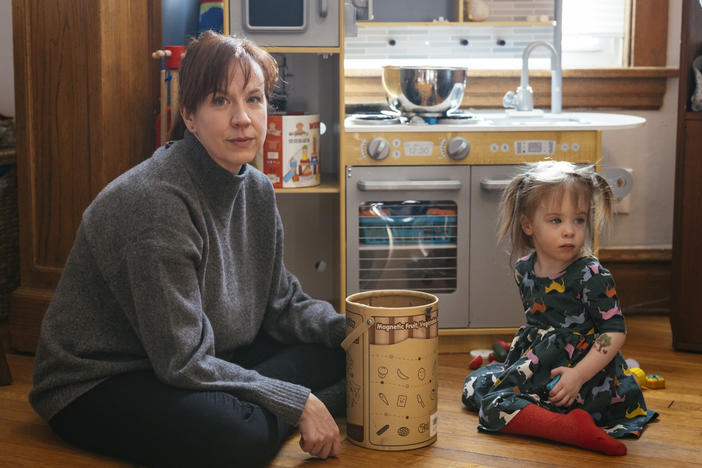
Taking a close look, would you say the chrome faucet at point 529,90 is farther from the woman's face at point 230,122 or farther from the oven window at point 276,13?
the woman's face at point 230,122

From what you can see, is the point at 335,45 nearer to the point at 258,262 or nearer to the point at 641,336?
the point at 258,262

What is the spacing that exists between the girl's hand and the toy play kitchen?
66cm

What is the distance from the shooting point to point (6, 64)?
3.17m

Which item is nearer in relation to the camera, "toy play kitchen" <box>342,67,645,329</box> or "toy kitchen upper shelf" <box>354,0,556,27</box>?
"toy play kitchen" <box>342,67,645,329</box>

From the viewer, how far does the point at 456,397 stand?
224 centimetres

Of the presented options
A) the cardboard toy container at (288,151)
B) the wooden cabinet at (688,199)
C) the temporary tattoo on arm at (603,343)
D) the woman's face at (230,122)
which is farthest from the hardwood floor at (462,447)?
the cardboard toy container at (288,151)

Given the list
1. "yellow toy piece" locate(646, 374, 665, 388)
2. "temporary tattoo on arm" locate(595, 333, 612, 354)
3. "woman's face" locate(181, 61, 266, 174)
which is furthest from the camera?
"yellow toy piece" locate(646, 374, 665, 388)

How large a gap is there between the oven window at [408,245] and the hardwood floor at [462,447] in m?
0.42

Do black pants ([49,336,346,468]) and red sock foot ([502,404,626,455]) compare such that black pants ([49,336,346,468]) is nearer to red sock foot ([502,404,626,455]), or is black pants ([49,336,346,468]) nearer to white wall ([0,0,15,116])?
red sock foot ([502,404,626,455])

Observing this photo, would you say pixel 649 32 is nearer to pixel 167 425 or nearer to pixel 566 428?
pixel 566 428

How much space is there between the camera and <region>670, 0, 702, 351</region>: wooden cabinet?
8.39ft

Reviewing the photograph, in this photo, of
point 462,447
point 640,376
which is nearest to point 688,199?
point 640,376

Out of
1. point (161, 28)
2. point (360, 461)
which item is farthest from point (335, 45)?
point (360, 461)

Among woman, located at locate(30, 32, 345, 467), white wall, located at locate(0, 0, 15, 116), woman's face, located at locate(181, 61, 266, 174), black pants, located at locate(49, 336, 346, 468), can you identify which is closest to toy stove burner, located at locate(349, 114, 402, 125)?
woman, located at locate(30, 32, 345, 467)
